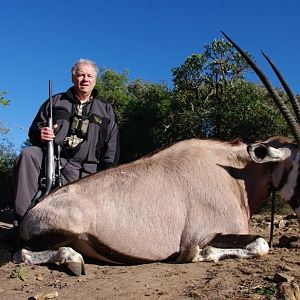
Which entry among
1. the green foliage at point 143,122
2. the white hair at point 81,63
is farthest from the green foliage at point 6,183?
the white hair at point 81,63

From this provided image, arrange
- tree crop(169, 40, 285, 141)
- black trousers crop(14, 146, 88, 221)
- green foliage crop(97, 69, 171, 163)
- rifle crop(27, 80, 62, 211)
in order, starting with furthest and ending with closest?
1. green foliage crop(97, 69, 171, 163)
2. tree crop(169, 40, 285, 141)
3. rifle crop(27, 80, 62, 211)
4. black trousers crop(14, 146, 88, 221)

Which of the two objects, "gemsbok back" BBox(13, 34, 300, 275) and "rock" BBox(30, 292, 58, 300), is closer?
"rock" BBox(30, 292, 58, 300)

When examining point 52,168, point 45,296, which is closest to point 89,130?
point 52,168

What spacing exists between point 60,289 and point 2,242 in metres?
2.16

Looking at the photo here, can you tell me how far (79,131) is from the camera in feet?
19.0

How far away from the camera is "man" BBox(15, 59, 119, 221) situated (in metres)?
5.73

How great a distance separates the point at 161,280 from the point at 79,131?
8.41ft

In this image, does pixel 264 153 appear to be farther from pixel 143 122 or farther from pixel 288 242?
pixel 143 122

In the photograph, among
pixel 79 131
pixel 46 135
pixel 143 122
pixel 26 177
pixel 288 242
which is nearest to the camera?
pixel 288 242

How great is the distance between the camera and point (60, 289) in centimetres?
361

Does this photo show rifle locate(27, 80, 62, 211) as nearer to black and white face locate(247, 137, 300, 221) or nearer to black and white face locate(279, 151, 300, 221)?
black and white face locate(247, 137, 300, 221)

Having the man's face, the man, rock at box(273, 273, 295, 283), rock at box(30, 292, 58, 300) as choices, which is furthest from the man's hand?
rock at box(273, 273, 295, 283)

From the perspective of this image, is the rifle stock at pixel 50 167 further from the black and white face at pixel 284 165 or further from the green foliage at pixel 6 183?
the green foliage at pixel 6 183

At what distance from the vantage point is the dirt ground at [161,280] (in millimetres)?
3295
